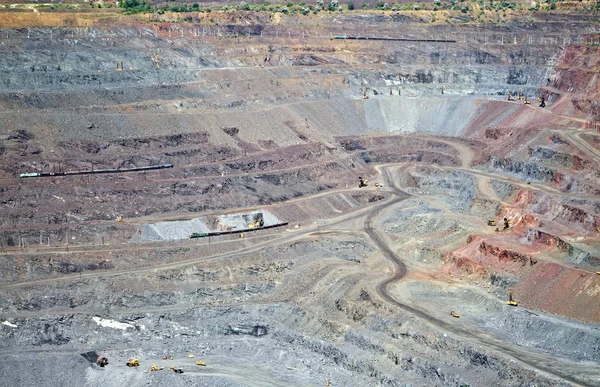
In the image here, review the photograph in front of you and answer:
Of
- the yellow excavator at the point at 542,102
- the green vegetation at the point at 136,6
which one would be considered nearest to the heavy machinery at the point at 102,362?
the yellow excavator at the point at 542,102

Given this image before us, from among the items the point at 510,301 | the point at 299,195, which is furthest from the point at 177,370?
the point at 299,195

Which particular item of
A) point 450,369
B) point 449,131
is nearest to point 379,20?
point 449,131

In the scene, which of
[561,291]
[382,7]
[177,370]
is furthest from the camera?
[382,7]

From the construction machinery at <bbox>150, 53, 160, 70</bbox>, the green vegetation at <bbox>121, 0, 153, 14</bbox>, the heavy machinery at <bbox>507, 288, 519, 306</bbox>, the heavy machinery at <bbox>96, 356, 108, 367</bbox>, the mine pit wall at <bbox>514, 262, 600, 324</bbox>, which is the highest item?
the green vegetation at <bbox>121, 0, 153, 14</bbox>

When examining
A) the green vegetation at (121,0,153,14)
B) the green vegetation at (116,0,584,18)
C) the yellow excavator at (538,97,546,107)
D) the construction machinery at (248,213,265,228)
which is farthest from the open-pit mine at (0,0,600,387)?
the green vegetation at (121,0,153,14)

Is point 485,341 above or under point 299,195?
above

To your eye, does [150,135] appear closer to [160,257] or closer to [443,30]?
[160,257]

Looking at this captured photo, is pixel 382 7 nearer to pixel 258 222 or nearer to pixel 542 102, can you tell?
pixel 542 102

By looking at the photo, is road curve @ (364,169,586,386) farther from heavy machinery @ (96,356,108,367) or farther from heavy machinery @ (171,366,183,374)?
heavy machinery @ (96,356,108,367)
